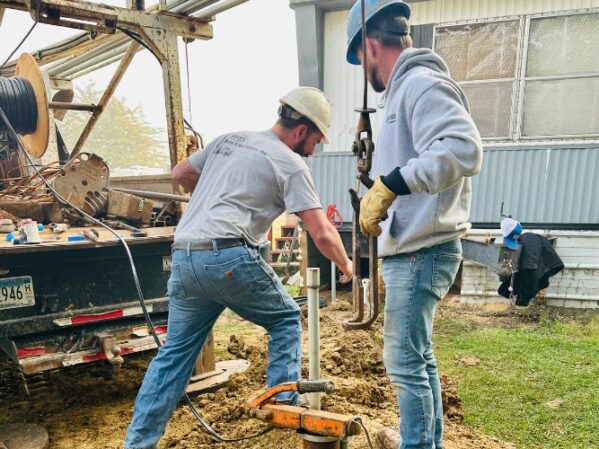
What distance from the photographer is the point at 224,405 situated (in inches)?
144

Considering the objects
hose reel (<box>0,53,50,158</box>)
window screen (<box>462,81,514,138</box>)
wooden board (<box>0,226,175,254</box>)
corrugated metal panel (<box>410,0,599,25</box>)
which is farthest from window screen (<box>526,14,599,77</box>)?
hose reel (<box>0,53,50,158</box>)

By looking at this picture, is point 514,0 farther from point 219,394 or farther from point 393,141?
point 219,394

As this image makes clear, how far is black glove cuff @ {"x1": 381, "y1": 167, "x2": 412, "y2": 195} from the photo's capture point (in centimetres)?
198

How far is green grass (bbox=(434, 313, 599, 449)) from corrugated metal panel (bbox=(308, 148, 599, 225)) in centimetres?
145

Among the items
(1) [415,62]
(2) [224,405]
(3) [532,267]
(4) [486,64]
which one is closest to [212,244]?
(1) [415,62]

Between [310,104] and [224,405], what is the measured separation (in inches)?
89.1

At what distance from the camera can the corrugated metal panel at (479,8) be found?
21.5ft

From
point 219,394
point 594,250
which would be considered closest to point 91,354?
point 219,394

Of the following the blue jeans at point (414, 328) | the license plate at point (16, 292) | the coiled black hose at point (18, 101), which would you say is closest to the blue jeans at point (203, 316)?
the blue jeans at point (414, 328)

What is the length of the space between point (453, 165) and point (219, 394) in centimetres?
278

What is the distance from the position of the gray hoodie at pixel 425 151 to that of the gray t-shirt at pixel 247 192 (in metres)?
0.50

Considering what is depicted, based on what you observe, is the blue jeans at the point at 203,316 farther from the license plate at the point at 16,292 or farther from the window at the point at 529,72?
the window at the point at 529,72

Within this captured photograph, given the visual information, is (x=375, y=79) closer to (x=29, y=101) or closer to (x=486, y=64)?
(x=29, y=101)

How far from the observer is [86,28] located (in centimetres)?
365
